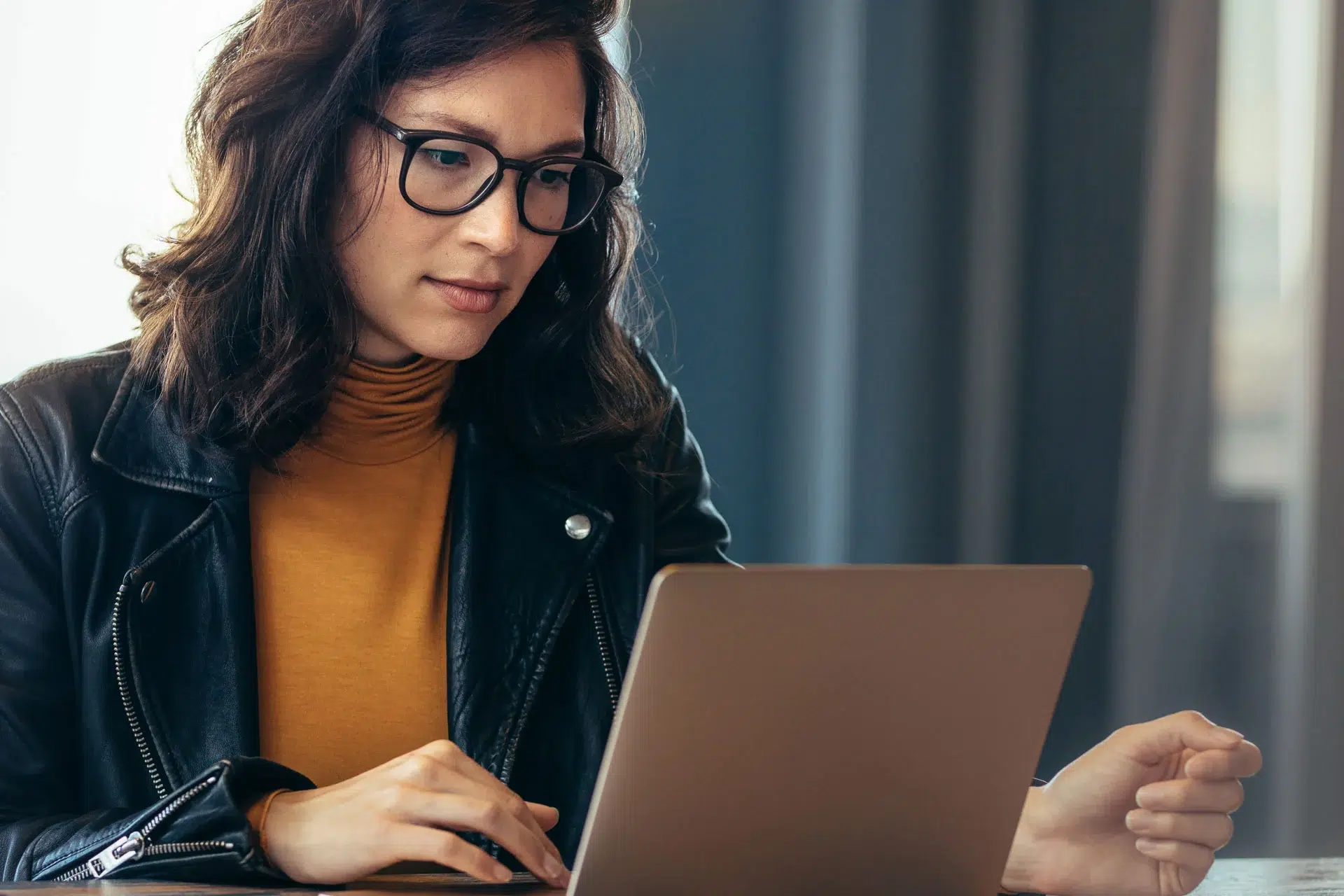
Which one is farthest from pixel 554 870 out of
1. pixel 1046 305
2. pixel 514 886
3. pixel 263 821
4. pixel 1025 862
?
pixel 1046 305

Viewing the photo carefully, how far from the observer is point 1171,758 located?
0.99m

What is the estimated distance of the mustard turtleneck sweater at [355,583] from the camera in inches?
50.3

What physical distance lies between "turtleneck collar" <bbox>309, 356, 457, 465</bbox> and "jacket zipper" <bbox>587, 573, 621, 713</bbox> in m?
0.23

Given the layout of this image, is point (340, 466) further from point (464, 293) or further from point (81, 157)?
point (81, 157)

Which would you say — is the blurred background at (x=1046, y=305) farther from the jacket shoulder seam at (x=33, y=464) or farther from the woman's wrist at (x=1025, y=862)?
the woman's wrist at (x=1025, y=862)

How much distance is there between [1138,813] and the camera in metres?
0.96

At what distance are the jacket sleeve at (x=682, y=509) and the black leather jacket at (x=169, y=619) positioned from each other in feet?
0.31

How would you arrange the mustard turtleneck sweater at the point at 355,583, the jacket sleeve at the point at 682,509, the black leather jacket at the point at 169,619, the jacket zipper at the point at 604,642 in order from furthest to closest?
the jacket sleeve at the point at 682,509, the jacket zipper at the point at 604,642, the mustard turtleneck sweater at the point at 355,583, the black leather jacket at the point at 169,619

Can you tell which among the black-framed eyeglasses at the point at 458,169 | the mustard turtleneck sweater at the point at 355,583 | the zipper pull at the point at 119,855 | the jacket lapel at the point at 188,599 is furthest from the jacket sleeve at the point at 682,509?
the zipper pull at the point at 119,855

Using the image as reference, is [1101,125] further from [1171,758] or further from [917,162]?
[1171,758]

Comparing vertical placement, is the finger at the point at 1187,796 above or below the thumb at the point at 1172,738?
below

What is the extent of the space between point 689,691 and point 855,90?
179 centimetres

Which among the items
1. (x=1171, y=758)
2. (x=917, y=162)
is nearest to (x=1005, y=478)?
(x=917, y=162)

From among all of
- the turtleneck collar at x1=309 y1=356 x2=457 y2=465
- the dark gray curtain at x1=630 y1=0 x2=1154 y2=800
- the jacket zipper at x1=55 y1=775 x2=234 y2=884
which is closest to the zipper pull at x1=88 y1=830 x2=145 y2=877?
the jacket zipper at x1=55 y1=775 x2=234 y2=884
